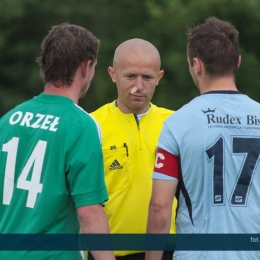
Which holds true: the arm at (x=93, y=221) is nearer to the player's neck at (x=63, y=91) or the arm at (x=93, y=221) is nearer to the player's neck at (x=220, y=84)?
the player's neck at (x=63, y=91)

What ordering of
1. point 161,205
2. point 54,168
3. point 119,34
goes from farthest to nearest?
point 119,34 → point 161,205 → point 54,168

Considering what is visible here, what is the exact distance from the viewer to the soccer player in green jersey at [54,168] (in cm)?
316

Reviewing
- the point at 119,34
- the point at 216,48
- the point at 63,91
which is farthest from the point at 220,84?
the point at 119,34

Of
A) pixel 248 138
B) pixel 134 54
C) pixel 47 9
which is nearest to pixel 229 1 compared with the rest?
pixel 47 9

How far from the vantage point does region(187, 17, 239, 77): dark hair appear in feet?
11.2

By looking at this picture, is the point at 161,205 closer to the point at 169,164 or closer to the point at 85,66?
the point at 169,164

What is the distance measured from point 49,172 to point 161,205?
55 cm

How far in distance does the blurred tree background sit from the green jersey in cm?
1078

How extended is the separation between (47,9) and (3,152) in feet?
44.6

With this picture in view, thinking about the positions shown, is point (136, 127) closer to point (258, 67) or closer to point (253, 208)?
point (253, 208)

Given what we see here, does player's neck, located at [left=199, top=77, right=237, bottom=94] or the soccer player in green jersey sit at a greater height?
player's neck, located at [left=199, top=77, right=237, bottom=94]

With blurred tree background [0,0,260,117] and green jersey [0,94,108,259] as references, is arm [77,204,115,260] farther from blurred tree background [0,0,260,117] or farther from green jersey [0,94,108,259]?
blurred tree background [0,0,260,117]

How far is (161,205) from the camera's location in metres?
3.39

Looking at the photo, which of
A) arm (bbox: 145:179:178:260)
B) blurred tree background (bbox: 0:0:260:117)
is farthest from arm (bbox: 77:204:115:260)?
blurred tree background (bbox: 0:0:260:117)
